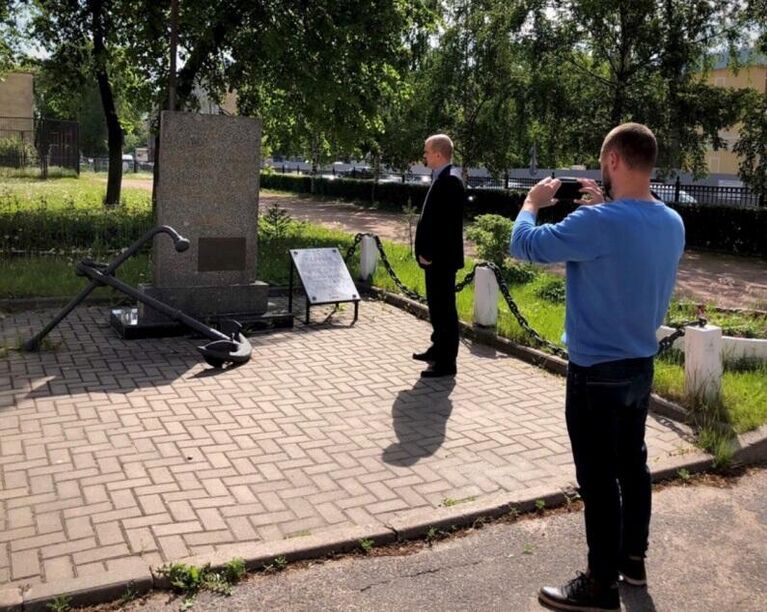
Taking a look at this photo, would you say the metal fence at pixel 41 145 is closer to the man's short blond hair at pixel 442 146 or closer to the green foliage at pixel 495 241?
the green foliage at pixel 495 241

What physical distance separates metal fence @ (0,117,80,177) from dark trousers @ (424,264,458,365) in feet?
122

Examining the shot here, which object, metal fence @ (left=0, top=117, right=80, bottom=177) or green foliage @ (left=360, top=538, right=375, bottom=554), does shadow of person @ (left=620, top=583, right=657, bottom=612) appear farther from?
metal fence @ (left=0, top=117, right=80, bottom=177)

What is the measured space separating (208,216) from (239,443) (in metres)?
3.72

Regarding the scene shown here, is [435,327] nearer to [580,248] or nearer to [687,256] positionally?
[580,248]

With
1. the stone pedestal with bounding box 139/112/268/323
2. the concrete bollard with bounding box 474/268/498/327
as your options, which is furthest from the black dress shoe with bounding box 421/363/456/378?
the stone pedestal with bounding box 139/112/268/323

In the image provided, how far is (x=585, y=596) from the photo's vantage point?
3.42m

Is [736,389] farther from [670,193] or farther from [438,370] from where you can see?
[670,193]

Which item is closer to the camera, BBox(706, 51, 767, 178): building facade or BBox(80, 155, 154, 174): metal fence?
BBox(706, 51, 767, 178): building facade

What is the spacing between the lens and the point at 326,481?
4707mm

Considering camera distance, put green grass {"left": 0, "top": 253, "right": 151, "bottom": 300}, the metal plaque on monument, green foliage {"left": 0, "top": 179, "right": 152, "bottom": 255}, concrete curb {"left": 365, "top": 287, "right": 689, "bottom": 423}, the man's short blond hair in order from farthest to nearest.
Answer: green foliage {"left": 0, "top": 179, "right": 152, "bottom": 255} → green grass {"left": 0, "top": 253, "right": 151, "bottom": 300} → the metal plaque on monument → the man's short blond hair → concrete curb {"left": 365, "top": 287, "right": 689, "bottom": 423}

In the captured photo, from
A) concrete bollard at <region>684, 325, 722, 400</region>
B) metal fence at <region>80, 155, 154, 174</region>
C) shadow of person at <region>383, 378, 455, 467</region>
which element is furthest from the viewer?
metal fence at <region>80, 155, 154, 174</region>

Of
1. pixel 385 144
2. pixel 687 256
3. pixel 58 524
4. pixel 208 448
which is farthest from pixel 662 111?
pixel 58 524

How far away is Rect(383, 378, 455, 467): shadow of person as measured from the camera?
5.19 meters

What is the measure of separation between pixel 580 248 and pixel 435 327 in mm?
3806
